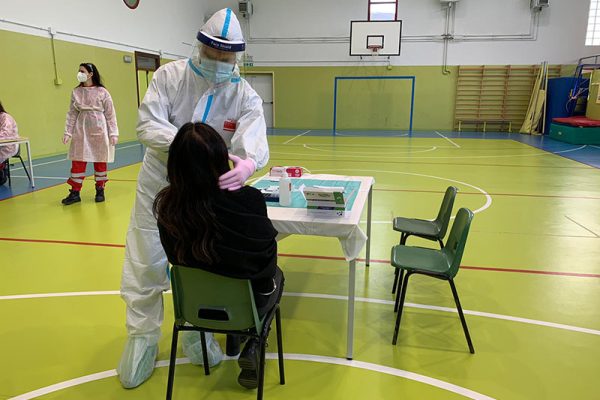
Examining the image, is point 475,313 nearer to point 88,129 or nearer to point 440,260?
point 440,260

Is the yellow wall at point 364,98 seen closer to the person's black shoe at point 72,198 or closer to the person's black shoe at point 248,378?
the person's black shoe at point 72,198

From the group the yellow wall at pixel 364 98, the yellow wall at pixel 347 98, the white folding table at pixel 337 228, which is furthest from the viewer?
the yellow wall at pixel 364 98

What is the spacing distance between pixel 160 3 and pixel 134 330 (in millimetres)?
13492

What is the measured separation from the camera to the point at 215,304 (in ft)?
5.96

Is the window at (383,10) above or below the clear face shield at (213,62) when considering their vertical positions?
above

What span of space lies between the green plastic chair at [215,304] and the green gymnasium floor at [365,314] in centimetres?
49

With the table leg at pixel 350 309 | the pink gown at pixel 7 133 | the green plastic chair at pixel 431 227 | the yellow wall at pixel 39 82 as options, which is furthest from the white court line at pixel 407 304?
the yellow wall at pixel 39 82

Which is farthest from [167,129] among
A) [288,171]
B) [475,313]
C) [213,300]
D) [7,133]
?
[7,133]

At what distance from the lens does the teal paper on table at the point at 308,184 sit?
2635mm

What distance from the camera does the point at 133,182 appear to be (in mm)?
6969

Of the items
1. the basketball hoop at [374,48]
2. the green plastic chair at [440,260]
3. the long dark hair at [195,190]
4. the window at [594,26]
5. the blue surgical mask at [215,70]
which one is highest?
the window at [594,26]

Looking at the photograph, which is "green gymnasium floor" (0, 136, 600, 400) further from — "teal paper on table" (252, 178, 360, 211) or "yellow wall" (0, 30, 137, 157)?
"yellow wall" (0, 30, 137, 157)

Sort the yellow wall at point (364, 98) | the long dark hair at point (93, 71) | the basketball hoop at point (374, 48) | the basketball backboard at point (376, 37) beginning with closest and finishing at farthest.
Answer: the long dark hair at point (93, 71) → the basketball backboard at point (376, 37) → the basketball hoop at point (374, 48) → the yellow wall at point (364, 98)

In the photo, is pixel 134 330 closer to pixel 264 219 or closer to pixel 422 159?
pixel 264 219
